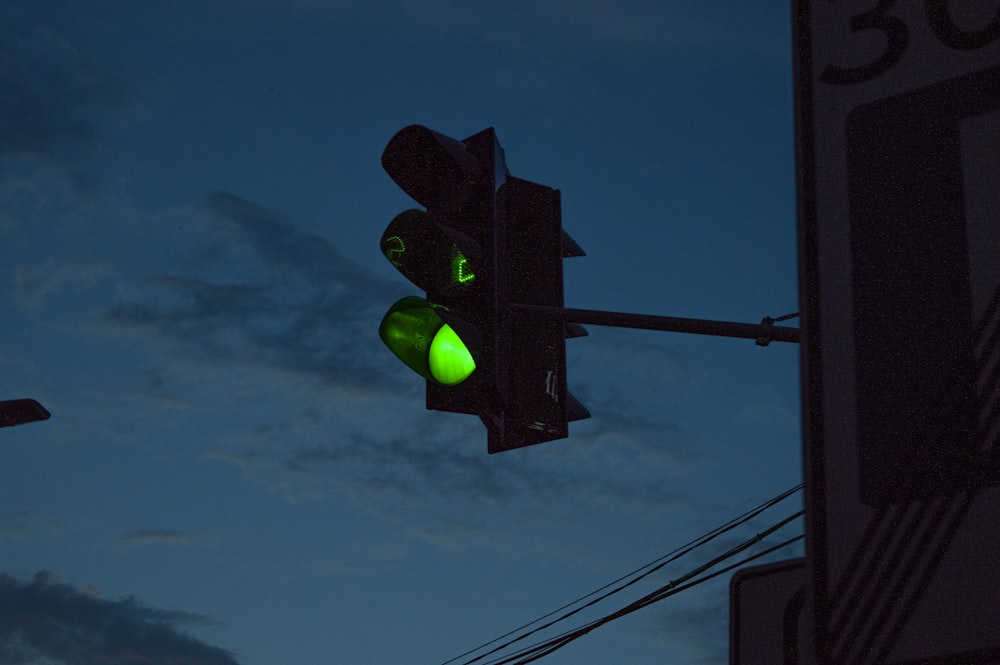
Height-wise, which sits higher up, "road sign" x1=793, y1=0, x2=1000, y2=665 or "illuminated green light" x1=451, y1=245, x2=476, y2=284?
"illuminated green light" x1=451, y1=245, x2=476, y2=284

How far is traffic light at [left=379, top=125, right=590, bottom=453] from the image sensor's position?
3.71m

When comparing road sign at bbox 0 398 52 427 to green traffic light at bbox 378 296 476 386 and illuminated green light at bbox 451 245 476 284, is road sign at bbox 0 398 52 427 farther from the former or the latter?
illuminated green light at bbox 451 245 476 284

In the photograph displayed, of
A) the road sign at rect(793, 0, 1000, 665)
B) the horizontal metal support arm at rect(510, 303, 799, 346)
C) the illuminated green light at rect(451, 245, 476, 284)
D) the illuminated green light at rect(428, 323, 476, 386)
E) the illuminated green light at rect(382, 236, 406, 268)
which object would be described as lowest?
the road sign at rect(793, 0, 1000, 665)

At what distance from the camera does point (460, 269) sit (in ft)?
12.9

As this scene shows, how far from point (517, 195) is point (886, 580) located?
281 centimetres

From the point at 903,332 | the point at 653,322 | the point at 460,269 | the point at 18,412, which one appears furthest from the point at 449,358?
the point at 903,332

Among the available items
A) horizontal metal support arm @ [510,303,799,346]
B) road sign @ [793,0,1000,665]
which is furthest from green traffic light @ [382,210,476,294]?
road sign @ [793,0,1000,665]

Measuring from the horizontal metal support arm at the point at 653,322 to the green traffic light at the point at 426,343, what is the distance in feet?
0.90

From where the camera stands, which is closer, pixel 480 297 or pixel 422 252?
pixel 480 297

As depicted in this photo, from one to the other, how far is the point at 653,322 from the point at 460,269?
0.75 metres

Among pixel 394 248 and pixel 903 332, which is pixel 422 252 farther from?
pixel 903 332

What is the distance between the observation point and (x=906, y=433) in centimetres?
139

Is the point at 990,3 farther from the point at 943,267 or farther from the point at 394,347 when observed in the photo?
the point at 394,347

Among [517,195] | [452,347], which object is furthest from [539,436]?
[517,195]
